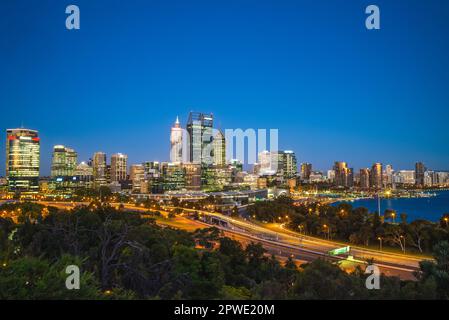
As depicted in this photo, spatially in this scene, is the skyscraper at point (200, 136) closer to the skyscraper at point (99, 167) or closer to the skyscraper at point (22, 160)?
the skyscraper at point (99, 167)

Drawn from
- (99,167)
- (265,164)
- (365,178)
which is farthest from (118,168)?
(365,178)

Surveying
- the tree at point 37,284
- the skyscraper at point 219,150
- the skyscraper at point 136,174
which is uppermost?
the skyscraper at point 219,150

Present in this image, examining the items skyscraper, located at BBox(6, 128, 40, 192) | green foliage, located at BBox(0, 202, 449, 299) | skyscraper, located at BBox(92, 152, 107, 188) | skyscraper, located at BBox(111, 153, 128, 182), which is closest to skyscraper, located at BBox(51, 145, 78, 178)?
skyscraper, located at BBox(92, 152, 107, 188)

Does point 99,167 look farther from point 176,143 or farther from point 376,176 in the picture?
point 376,176

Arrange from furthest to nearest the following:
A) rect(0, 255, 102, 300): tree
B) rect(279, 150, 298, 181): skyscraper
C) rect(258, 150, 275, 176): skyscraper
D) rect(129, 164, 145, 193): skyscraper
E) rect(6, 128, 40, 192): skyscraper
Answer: rect(279, 150, 298, 181): skyscraper < rect(258, 150, 275, 176): skyscraper < rect(129, 164, 145, 193): skyscraper < rect(6, 128, 40, 192): skyscraper < rect(0, 255, 102, 300): tree

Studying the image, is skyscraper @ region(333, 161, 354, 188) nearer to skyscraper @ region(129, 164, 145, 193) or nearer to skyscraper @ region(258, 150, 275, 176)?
skyscraper @ region(258, 150, 275, 176)

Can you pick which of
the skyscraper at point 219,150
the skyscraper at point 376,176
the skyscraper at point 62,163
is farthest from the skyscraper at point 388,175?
the skyscraper at point 62,163
